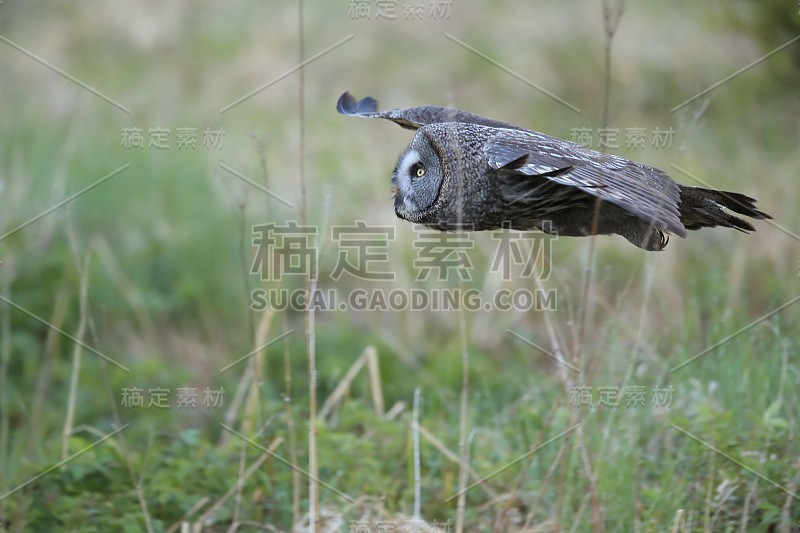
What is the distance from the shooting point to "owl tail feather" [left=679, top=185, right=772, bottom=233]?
4.29 meters

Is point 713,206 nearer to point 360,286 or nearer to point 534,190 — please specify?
point 534,190

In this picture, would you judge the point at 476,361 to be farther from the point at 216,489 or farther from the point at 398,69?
the point at 398,69

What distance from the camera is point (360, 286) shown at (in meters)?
9.45

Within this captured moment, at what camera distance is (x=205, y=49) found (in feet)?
38.5

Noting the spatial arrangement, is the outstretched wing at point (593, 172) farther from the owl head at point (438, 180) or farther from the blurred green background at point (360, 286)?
the blurred green background at point (360, 286)

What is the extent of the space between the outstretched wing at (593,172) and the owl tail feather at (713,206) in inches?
7.6

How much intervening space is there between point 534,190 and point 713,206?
85cm

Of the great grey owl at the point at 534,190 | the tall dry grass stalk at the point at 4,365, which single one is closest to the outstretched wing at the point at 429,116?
the great grey owl at the point at 534,190

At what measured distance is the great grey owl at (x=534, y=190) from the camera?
3.86m

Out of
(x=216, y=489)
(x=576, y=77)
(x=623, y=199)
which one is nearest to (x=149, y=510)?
(x=216, y=489)

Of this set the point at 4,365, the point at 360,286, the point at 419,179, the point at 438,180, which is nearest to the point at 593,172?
A: the point at 438,180

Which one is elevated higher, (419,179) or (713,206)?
(419,179)

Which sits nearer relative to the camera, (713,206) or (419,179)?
(713,206)

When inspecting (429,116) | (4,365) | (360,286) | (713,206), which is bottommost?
(4,365)
